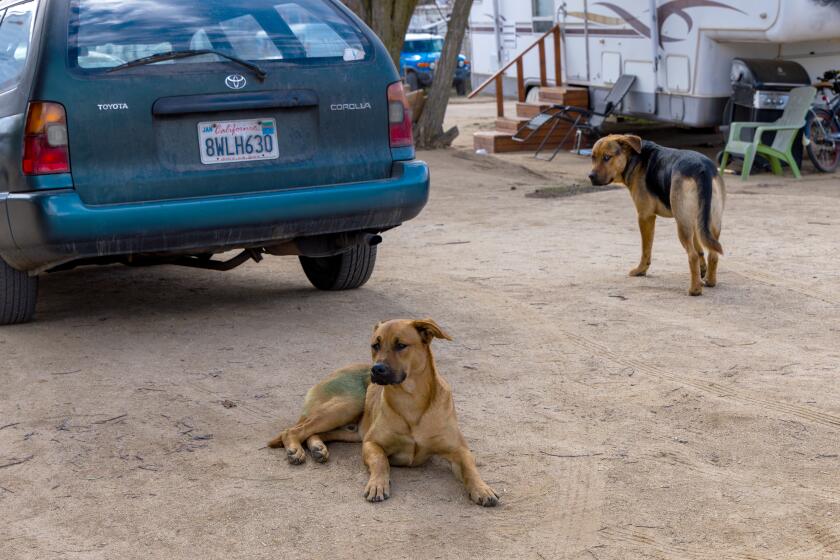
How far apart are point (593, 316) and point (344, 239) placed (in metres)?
1.39

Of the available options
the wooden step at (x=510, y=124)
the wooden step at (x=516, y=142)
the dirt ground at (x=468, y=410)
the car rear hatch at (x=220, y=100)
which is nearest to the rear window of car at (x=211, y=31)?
the car rear hatch at (x=220, y=100)

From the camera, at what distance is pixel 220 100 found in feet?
17.6

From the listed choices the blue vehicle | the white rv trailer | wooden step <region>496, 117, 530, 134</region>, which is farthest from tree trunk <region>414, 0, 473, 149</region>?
the blue vehicle

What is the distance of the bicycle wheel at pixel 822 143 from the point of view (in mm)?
12328

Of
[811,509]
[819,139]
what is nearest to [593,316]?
[811,509]

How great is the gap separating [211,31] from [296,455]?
2416mm

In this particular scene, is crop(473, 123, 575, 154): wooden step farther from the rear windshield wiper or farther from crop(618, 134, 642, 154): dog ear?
the rear windshield wiper

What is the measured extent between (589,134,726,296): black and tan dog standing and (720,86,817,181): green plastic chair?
17.9ft

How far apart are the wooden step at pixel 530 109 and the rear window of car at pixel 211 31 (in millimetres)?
10820

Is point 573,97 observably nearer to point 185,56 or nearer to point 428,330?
point 185,56

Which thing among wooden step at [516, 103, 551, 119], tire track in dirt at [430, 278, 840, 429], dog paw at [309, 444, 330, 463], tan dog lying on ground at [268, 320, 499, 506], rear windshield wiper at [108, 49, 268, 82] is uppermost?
rear windshield wiper at [108, 49, 268, 82]

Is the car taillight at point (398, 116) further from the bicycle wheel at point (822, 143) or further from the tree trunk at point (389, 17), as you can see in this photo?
the tree trunk at point (389, 17)

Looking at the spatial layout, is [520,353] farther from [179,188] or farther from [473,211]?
[473,211]

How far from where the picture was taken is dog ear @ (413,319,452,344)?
3908mm
